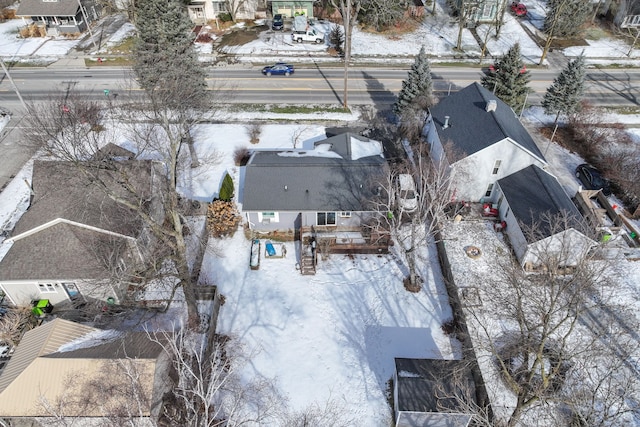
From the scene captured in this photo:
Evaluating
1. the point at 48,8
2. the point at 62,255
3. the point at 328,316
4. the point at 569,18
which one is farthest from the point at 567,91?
the point at 48,8

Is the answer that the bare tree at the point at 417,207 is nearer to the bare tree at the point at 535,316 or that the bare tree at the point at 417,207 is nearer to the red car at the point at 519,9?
the bare tree at the point at 535,316

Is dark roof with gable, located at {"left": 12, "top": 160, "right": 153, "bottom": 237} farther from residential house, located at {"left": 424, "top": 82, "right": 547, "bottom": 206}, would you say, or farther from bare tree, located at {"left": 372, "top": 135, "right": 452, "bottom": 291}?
residential house, located at {"left": 424, "top": 82, "right": 547, "bottom": 206}

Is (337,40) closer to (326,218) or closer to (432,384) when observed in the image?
(326,218)

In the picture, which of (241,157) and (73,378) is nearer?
(73,378)

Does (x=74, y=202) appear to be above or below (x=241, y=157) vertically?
above

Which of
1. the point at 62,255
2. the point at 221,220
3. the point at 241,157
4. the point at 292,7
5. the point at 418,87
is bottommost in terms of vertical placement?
the point at 221,220

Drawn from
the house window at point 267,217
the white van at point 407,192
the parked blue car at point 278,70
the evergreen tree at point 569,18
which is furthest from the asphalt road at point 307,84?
the house window at point 267,217

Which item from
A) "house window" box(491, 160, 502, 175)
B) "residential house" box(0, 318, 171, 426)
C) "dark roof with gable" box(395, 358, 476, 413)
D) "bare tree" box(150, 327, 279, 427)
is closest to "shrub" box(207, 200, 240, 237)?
"bare tree" box(150, 327, 279, 427)

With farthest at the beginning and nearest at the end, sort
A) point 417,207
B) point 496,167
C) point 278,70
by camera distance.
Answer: point 278,70
point 496,167
point 417,207
